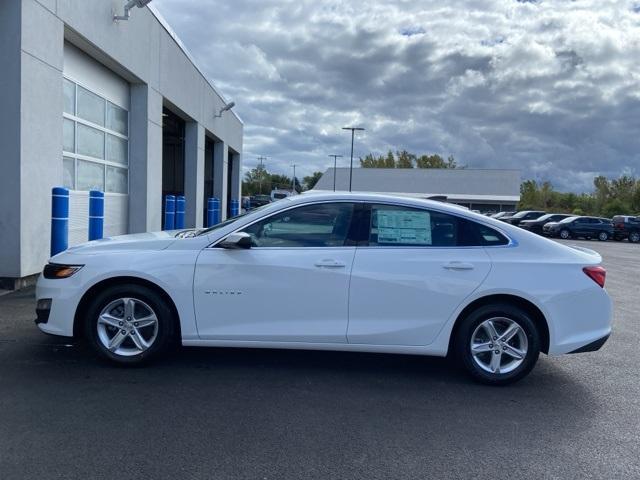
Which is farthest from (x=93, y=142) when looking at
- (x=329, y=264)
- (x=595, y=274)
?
(x=595, y=274)

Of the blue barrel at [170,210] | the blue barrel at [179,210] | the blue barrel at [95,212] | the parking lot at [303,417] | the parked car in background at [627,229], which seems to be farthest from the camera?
the parked car in background at [627,229]

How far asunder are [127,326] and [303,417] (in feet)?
5.98

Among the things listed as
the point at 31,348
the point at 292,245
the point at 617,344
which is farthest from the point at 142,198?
the point at 617,344

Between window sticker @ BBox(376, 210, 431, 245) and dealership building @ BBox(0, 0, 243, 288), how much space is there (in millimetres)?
5669

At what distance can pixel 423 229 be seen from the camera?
5031 mm

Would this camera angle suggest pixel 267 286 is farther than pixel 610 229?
No

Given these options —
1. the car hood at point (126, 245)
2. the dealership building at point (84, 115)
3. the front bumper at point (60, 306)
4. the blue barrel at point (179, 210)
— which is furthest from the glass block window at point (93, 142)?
the front bumper at point (60, 306)

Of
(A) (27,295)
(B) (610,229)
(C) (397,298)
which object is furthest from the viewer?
(B) (610,229)

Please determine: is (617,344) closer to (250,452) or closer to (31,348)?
(250,452)

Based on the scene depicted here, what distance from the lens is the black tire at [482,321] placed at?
15.8 ft

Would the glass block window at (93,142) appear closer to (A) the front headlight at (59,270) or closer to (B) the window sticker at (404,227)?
(A) the front headlight at (59,270)

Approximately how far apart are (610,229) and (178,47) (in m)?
30.8

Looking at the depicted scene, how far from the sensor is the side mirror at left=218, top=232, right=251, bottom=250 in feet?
15.6

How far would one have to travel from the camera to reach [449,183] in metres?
61.6
